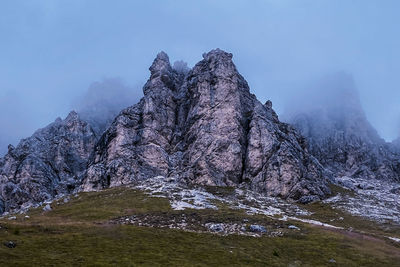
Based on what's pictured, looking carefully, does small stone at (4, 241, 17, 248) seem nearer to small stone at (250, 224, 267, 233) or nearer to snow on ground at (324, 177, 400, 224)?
small stone at (250, 224, 267, 233)

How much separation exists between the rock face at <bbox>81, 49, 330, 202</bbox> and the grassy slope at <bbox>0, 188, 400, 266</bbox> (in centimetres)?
6785

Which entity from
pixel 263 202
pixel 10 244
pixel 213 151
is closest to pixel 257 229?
pixel 10 244

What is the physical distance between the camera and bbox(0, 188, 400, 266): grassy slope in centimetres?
5206

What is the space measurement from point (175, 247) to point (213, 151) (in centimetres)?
10812

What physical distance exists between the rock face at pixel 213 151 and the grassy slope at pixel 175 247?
223 feet

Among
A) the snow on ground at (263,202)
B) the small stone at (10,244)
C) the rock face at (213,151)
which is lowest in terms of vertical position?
the small stone at (10,244)

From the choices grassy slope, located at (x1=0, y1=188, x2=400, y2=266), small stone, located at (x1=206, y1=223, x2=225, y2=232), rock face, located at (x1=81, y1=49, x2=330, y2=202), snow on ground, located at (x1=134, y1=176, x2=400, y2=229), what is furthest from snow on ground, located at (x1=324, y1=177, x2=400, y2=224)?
small stone, located at (x1=206, y1=223, x2=225, y2=232)

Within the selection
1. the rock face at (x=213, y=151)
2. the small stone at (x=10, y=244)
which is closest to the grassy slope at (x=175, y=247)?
the small stone at (x=10, y=244)

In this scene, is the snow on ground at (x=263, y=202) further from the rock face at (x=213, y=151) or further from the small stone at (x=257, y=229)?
the small stone at (x=257, y=229)

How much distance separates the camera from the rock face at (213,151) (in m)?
158

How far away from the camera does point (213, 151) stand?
16962 cm

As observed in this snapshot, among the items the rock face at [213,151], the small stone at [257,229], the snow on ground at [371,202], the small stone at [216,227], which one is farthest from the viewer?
the rock face at [213,151]

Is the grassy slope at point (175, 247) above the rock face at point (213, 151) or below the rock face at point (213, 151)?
below

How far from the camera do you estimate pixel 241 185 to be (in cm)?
16050
